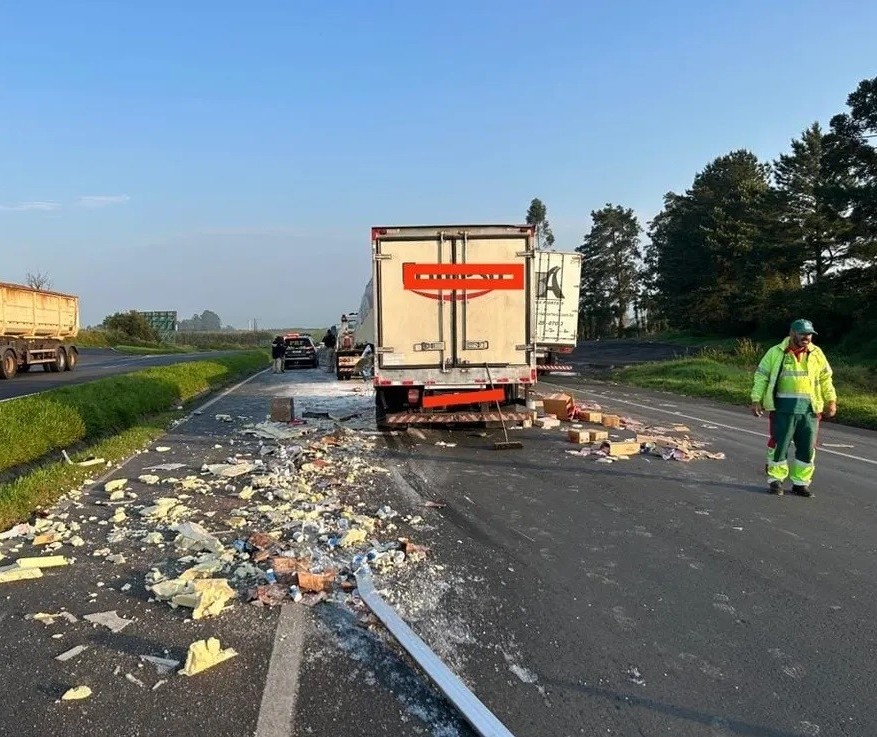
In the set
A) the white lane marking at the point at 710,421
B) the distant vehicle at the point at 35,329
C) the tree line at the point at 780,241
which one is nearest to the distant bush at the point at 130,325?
the distant vehicle at the point at 35,329

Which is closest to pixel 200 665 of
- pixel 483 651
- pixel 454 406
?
pixel 483 651

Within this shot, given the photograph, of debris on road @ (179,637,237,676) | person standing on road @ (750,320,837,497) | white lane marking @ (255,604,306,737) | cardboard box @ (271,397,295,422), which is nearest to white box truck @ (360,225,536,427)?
cardboard box @ (271,397,295,422)

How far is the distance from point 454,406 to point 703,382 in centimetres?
1353

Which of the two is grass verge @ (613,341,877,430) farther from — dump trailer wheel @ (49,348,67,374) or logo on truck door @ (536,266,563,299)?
dump trailer wheel @ (49,348,67,374)

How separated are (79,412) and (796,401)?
35.6ft

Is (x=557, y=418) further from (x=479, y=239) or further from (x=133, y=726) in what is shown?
(x=133, y=726)

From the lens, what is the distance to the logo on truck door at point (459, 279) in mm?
10250

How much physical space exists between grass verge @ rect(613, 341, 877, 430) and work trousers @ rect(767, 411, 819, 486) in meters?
7.76

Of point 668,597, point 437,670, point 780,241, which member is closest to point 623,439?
point 668,597

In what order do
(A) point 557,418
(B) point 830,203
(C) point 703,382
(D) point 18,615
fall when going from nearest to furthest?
(D) point 18,615
(A) point 557,418
(C) point 703,382
(B) point 830,203

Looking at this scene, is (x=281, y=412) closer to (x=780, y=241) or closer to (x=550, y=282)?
(x=550, y=282)

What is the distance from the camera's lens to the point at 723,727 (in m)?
2.98

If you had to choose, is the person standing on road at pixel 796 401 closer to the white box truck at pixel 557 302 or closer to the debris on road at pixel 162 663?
the debris on road at pixel 162 663

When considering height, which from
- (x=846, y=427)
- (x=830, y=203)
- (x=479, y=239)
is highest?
(x=830, y=203)
